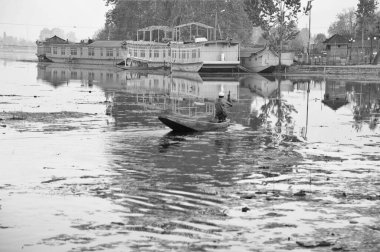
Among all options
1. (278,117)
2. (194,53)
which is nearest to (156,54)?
(194,53)

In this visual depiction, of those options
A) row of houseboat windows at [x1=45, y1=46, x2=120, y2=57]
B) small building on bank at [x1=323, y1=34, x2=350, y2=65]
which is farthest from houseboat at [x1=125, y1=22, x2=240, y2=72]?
small building on bank at [x1=323, y1=34, x2=350, y2=65]

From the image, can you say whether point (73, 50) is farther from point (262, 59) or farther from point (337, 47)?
point (337, 47)

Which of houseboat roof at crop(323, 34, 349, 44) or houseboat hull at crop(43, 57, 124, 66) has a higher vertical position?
houseboat roof at crop(323, 34, 349, 44)

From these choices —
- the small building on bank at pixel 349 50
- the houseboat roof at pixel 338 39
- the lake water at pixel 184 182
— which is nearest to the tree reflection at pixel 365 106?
the lake water at pixel 184 182

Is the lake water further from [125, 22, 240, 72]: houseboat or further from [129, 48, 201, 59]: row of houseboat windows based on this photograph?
[129, 48, 201, 59]: row of houseboat windows

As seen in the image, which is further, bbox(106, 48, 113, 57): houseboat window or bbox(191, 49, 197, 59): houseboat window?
bbox(106, 48, 113, 57): houseboat window

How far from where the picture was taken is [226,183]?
16.6 metres

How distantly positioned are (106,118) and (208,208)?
697 inches

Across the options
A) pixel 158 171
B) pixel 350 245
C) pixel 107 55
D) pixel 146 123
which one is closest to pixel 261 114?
pixel 146 123

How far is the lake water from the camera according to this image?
11.9 metres

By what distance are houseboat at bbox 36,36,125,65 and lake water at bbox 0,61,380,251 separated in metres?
69.2

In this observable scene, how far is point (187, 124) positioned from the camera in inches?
1008

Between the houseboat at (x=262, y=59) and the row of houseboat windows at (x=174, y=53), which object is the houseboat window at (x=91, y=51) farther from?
the houseboat at (x=262, y=59)

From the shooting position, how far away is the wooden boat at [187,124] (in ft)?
82.8
